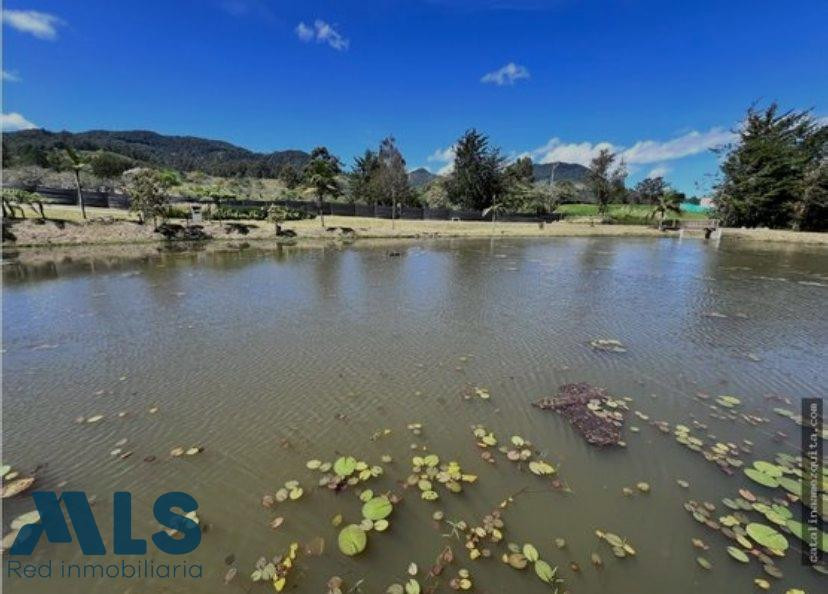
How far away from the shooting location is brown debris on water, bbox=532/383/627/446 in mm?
4527

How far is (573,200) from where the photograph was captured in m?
76.0

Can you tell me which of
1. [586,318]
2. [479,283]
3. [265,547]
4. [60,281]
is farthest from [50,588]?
[60,281]

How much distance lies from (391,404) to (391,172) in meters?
49.1

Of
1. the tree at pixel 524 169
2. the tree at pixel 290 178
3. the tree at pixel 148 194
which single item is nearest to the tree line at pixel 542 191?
the tree at pixel 148 194

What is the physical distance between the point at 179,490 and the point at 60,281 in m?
15.2

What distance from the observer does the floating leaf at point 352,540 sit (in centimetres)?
297

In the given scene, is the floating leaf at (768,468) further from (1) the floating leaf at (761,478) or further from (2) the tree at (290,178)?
(2) the tree at (290,178)

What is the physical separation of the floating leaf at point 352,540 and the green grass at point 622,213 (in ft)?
199

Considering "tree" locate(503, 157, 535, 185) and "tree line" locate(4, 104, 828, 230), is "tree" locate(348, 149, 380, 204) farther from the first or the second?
"tree" locate(503, 157, 535, 185)

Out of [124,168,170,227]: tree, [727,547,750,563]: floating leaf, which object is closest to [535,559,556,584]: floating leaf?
[727,547,750,563]: floating leaf

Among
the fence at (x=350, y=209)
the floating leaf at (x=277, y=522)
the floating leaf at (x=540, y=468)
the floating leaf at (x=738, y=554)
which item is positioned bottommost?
the floating leaf at (x=277, y=522)

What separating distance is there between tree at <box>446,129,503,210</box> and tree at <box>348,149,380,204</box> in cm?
1281

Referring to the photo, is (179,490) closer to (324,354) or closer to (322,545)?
(322,545)

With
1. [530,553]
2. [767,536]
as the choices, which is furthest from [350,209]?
[767,536]
